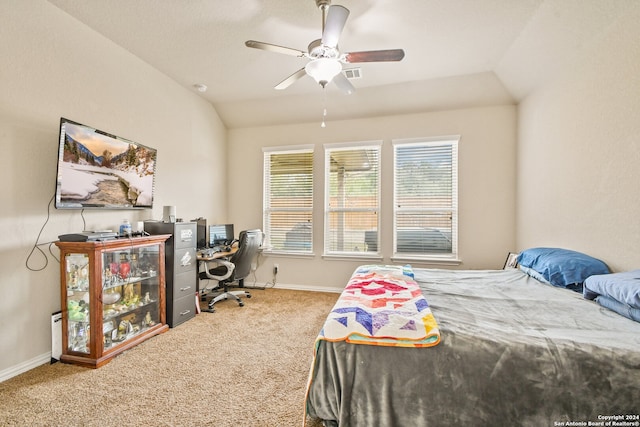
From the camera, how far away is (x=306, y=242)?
460cm

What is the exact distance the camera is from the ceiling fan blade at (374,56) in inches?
86.4

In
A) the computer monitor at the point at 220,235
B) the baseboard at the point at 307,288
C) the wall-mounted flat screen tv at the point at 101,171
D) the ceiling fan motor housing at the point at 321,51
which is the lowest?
the baseboard at the point at 307,288

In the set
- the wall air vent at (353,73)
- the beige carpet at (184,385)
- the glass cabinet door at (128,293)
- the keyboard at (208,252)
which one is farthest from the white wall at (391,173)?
the glass cabinet door at (128,293)

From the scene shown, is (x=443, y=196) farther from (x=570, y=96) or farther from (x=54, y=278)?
(x=54, y=278)

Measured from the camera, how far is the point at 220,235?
13.8 ft

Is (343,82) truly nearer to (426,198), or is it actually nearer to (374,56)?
(374,56)

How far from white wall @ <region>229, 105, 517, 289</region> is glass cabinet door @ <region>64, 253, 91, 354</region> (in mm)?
2544

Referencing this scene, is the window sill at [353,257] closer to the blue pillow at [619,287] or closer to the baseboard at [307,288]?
the baseboard at [307,288]

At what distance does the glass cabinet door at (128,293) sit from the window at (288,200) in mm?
2005

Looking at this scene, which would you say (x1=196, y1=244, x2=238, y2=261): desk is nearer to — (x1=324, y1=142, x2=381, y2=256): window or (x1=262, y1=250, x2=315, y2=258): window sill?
(x1=262, y1=250, x2=315, y2=258): window sill

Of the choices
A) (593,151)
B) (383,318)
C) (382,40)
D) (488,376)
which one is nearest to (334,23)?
(382,40)

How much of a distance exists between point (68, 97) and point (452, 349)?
3.57 m

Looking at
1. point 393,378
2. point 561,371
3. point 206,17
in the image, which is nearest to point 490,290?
point 561,371

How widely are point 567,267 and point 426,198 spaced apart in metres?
2.07
